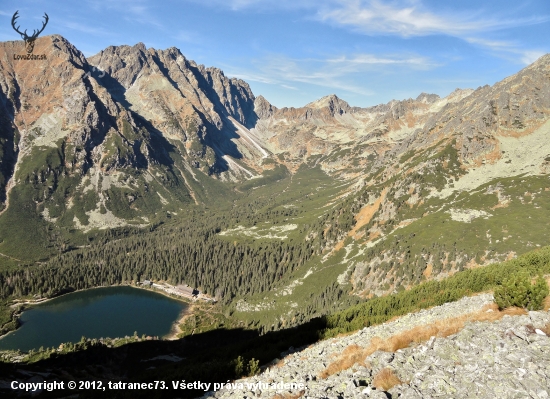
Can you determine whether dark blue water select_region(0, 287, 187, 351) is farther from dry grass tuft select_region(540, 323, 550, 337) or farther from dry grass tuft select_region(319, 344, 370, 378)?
dry grass tuft select_region(540, 323, 550, 337)

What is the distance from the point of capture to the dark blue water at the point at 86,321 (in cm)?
15000

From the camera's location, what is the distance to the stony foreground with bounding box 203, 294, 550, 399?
15.7 m

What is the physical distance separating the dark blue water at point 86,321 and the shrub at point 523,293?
16464 cm

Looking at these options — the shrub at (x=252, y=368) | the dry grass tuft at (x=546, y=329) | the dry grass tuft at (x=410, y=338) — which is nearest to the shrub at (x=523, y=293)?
the dry grass tuft at (x=410, y=338)

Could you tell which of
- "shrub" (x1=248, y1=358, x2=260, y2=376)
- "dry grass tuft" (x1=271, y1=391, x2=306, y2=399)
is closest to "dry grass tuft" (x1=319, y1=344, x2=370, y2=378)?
"dry grass tuft" (x1=271, y1=391, x2=306, y2=399)

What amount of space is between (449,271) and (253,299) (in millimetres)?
112703

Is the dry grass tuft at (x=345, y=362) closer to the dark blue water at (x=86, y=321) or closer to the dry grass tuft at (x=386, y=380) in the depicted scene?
the dry grass tuft at (x=386, y=380)

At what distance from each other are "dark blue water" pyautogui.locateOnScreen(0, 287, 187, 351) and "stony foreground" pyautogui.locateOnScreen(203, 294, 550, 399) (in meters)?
157

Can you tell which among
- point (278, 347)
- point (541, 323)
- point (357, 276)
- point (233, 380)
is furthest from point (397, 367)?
point (357, 276)

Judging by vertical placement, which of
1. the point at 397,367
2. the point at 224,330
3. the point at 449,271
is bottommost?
the point at 224,330

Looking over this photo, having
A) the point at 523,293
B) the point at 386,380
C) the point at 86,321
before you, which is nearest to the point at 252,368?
the point at 386,380

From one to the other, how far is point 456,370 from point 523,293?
12.5 metres

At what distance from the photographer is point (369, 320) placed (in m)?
42.8

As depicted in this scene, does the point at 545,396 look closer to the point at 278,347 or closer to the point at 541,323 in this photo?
the point at 541,323
